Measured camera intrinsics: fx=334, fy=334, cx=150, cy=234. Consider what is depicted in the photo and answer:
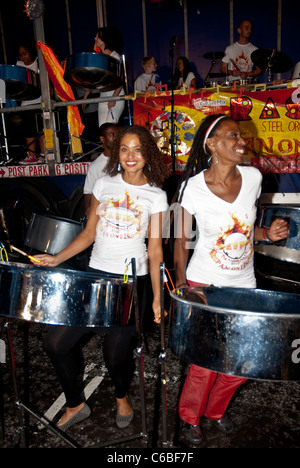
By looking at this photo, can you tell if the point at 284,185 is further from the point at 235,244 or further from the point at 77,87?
the point at 77,87

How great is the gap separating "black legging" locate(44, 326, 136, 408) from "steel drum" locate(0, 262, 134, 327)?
211mm

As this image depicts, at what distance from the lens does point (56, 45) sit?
6.94 meters

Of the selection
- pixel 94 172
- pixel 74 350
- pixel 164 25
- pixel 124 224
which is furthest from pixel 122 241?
pixel 164 25

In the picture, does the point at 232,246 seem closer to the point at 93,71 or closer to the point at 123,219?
the point at 123,219

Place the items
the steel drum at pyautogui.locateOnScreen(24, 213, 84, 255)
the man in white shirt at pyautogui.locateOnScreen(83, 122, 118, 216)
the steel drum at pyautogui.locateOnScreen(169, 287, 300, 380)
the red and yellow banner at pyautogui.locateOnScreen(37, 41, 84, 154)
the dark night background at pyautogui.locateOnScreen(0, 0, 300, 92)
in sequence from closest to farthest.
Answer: the steel drum at pyautogui.locateOnScreen(169, 287, 300, 380) → the steel drum at pyautogui.locateOnScreen(24, 213, 84, 255) → the man in white shirt at pyautogui.locateOnScreen(83, 122, 118, 216) → the red and yellow banner at pyautogui.locateOnScreen(37, 41, 84, 154) → the dark night background at pyautogui.locateOnScreen(0, 0, 300, 92)

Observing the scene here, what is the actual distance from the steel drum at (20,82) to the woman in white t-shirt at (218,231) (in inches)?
128

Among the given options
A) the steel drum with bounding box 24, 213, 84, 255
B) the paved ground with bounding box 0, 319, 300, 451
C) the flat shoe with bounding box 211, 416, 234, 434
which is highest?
the steel drum with bounding box 24, 213, 84, 255

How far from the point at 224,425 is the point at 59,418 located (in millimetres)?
870

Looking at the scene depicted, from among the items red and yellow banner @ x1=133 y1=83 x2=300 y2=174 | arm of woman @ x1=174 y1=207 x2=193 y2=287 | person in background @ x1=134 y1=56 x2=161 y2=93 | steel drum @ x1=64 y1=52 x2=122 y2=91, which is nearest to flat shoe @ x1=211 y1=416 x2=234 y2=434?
arm of woman @ x1=174 y1=207 x2=193 y2=287

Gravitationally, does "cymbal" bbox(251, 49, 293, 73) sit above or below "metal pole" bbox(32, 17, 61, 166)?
above

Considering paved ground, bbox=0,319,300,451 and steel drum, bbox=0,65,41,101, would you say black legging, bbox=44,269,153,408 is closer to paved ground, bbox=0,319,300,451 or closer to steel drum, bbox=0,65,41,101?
paved ground, bbox=0,319,300,451

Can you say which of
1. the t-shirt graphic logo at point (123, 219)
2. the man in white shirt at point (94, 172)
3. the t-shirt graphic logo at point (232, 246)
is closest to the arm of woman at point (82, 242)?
the t-shirt graphic logo at point (123, 219)

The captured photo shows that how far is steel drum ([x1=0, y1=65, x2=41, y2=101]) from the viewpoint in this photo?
153 inches

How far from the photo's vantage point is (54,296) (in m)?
1.30
